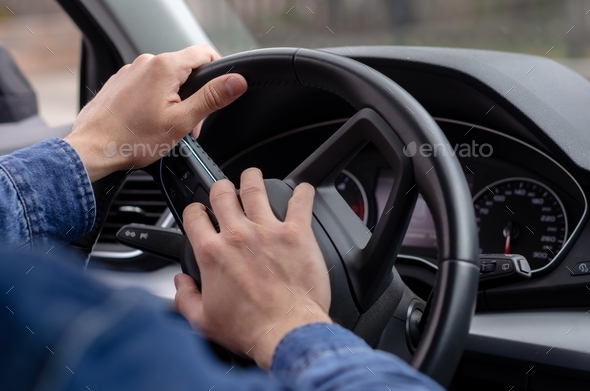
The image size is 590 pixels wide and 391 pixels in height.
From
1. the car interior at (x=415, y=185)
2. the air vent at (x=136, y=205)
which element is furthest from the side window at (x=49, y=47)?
the air vent at (x=136, y=205)

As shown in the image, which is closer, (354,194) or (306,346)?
(306,346)

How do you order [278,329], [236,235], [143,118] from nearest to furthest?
[278,329], [236,235], [143,118]

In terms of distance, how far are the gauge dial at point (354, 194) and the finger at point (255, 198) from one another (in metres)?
0.60

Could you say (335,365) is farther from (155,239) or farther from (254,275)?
(155,239)

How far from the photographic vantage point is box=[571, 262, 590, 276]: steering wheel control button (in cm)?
112

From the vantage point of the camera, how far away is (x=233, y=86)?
96 cm

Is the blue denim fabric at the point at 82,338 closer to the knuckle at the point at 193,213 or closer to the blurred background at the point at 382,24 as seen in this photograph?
the knuckle at the point at 193,213

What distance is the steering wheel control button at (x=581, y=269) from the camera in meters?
1.12

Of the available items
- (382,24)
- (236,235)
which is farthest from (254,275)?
(382,24)

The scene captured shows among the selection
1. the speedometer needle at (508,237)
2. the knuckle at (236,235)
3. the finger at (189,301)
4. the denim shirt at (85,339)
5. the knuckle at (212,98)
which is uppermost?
the knuckle at (212,98)

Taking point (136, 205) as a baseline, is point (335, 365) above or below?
above

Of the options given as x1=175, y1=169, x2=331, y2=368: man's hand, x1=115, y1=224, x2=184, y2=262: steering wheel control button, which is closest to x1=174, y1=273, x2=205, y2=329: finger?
x1=175, y1=169, x2=331, y2=368: man's hand

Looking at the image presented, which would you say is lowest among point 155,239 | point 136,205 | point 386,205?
point 136,205

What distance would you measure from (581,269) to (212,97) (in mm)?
661
